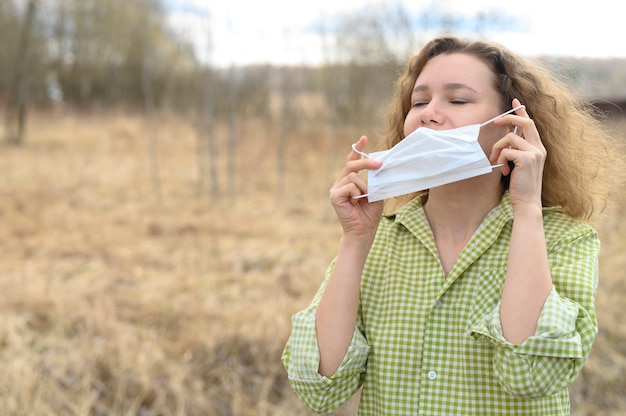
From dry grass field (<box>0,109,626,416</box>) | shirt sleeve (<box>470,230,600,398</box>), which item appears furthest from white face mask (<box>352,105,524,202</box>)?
dry grass field (<box>0,109,626,416</box>)

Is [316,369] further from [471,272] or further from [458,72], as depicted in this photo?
[458,72]

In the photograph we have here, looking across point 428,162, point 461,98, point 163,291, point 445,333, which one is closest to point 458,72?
point 461,98

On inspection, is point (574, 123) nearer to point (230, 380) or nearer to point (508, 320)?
point (508, 320)

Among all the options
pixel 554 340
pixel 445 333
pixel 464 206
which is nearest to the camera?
pixel 554 340

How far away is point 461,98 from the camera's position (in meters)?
1.33

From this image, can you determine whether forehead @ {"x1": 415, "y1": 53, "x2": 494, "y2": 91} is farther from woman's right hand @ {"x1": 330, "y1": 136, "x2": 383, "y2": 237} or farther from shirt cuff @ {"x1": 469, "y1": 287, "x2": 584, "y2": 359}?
shirt cuff @ {"x1": 469, "y1": 287, "x2": 584, "y2": 359}

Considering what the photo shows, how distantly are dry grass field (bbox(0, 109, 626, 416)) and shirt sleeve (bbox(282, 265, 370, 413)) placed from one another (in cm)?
93

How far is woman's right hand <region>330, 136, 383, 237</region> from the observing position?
52.8 inches

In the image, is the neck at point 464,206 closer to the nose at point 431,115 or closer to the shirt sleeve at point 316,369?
the nose at point 431,115

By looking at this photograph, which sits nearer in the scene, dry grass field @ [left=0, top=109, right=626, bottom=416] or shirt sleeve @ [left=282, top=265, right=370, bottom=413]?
shirt sleeve @ [left=282, top=265, right=370, bottom=413]

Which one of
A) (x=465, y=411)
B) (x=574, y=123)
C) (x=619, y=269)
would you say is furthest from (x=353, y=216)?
(x=619, y=269)

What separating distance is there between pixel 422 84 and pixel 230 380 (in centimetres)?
244

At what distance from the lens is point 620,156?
1643mm

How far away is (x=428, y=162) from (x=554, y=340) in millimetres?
436
